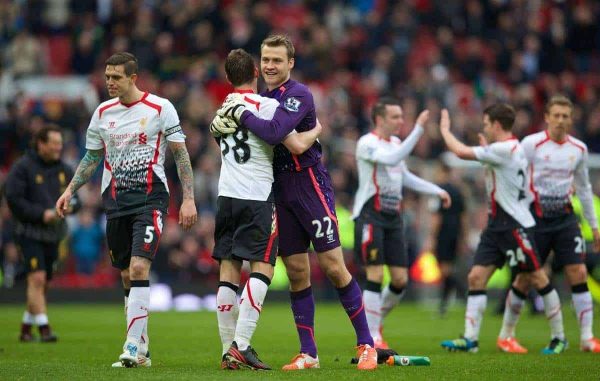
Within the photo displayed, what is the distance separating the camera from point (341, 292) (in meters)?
9.85

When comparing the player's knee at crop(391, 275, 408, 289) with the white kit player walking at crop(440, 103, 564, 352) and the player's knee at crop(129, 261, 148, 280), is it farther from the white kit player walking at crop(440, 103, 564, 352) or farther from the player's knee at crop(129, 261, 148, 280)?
the player's knee at crop(129, 261, 148, 280)

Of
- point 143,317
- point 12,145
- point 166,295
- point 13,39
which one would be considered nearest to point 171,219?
point 166,295

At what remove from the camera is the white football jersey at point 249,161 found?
371 inches

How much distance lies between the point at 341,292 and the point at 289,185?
1.05 metres

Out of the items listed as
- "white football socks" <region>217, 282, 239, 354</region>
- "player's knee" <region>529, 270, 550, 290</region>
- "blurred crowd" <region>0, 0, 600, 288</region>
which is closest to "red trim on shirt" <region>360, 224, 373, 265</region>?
"player's knee" <region>529, 270, 550, 290</region>

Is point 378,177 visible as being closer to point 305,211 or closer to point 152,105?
point 305,211

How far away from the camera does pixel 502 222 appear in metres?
12.3

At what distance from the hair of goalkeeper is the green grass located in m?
2.45

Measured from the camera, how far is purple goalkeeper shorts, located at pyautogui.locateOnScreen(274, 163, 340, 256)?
969 centimetres

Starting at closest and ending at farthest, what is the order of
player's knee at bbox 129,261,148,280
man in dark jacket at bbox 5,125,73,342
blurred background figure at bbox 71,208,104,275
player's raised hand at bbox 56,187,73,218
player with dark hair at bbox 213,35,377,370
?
player with dark hair at bbox 213,35,377,370
player's knee at bbox 129,261,148,280
player's raised hand at bbox 56,187,73,218
man in dark jacket at bbox 5,125,73,342
blurred background figure at bbox 71,208,104,275

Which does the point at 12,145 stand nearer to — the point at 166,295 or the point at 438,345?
the point at 166,295

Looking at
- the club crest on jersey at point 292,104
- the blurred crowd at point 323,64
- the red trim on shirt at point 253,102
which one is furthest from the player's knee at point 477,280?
the blurred crowd at point 323,64

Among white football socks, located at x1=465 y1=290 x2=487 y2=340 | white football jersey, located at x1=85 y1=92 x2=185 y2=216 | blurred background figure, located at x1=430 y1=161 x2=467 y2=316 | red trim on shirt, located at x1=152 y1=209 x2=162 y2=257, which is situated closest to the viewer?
red trim on shirt, located at x1=152 y1=209 x2=162 y2=257

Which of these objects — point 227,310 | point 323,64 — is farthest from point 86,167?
point 323,64
